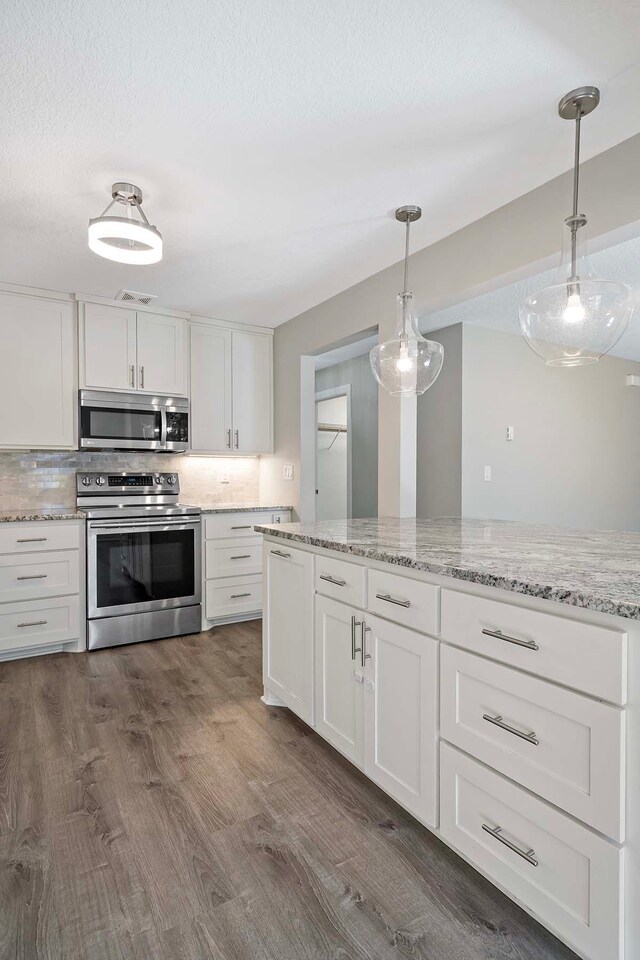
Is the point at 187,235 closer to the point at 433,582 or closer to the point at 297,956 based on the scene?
the point at 433,582

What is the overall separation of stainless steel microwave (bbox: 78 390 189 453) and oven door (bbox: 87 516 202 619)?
0.59 m

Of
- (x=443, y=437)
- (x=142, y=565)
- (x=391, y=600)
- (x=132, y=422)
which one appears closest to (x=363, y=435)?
(x=443, y=437)

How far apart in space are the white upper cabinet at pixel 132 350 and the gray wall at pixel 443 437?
199 centimetres

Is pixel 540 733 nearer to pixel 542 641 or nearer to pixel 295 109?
pixel 542 641

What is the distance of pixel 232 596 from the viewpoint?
394cm

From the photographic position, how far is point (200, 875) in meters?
1.49

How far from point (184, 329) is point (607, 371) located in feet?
13.5

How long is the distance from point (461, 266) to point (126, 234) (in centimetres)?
160

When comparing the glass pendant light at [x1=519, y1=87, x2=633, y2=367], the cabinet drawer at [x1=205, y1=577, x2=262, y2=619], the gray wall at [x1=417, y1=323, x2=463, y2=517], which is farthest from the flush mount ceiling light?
the gray wall at [x1=417, y1=323, x2=463, y2=517]

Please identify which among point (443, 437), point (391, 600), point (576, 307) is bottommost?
point (391, 600)

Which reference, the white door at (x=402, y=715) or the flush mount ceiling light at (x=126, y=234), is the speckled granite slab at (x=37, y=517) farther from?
the white door at (x=402, y=715)

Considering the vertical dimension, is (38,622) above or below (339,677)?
below

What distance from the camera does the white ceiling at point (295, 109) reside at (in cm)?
144

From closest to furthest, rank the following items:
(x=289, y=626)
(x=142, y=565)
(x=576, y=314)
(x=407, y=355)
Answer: (x=576, y=314) → (x=289, y=626) → (x=407, y=355) → (x=142, y=565)
